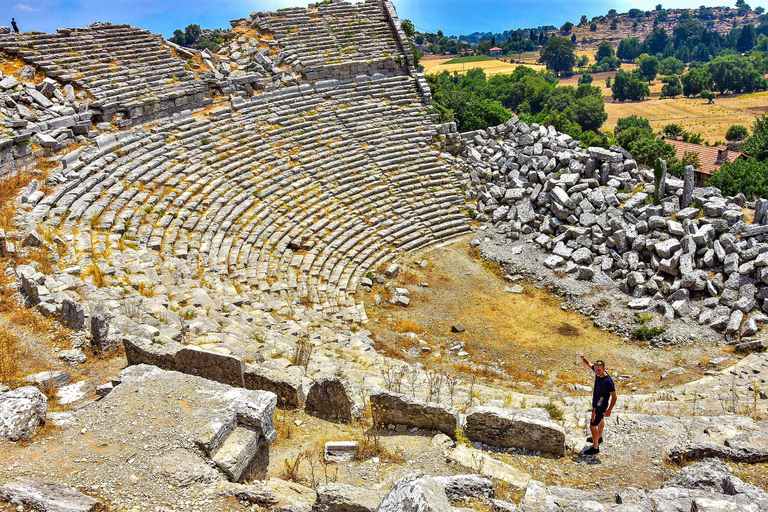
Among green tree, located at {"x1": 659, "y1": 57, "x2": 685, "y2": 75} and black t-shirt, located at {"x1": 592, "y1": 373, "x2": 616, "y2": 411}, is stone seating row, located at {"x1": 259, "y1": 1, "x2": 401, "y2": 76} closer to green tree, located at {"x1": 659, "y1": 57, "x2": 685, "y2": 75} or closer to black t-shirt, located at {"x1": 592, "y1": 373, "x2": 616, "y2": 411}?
black t-shirt, located at {"x1": 592, "y1": 373, "x2": 616, "y2": 411}

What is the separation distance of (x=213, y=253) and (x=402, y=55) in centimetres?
1429

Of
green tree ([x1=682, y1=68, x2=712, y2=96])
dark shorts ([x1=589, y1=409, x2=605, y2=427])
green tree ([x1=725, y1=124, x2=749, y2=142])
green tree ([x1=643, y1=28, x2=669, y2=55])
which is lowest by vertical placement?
dark shorts ([x1=589, y1=409, x2=605, y2=427])

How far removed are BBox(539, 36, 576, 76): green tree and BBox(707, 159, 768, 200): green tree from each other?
11439 cm

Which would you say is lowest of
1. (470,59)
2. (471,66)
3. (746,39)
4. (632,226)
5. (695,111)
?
(632,226)

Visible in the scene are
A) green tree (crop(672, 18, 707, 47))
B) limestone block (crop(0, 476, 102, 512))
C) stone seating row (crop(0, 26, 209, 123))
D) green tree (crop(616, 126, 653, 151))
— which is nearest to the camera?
limestone block (crop(0, 476, 102, 512))

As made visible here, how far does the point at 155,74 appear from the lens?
19.0 meters

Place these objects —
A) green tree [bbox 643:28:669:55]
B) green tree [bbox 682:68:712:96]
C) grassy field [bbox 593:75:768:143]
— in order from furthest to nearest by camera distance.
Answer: green tree [bbox 643:28:669:55], green tree [bbox 682:68:712:96], grassy field [bbox 593:75:768:143]

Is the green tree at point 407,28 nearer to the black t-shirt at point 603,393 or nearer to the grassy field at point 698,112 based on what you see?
the black t-shirt at point 603,393

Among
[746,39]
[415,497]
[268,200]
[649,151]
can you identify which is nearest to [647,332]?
[415,497]

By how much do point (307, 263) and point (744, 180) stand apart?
14.0m

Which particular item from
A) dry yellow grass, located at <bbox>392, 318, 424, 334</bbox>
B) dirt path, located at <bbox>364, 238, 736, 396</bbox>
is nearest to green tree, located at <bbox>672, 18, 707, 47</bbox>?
dirt path, located at <bbox>364, 238, 736, 396</bbox>

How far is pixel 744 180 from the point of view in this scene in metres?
17.0

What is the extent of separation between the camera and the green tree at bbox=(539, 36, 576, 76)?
12094cm

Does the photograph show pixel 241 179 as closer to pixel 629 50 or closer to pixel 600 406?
pixel 600 406
